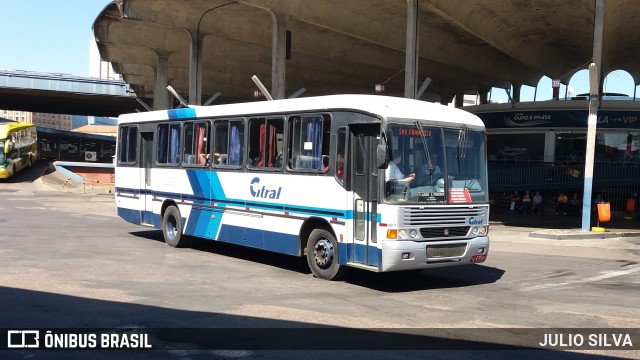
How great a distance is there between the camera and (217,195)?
45.4ft

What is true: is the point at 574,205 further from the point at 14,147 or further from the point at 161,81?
the point at 14,147

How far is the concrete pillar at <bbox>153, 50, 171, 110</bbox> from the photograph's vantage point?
4283cm

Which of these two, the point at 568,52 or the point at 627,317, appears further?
the point at 568,52

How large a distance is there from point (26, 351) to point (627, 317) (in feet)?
25.4

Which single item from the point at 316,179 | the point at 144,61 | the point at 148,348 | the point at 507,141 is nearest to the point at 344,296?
the point at 316,179

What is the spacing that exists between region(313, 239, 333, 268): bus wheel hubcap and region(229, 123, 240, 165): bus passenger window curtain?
9.83ft

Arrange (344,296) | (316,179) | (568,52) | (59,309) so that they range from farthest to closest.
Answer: (568,52) < (316,179) < (344,296) < (59,309)

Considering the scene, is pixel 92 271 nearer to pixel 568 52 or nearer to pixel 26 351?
pixel 26 351

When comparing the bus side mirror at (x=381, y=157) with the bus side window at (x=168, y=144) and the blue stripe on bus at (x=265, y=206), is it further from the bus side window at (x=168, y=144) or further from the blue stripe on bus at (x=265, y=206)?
the bus side window at (x=168, y=144)

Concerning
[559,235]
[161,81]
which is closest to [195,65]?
[161,81]

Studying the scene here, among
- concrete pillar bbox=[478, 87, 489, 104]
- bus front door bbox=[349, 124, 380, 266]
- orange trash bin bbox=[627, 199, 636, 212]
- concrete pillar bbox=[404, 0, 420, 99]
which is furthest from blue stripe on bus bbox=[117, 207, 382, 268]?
concrete pillar bbox=[478, 87, 489, 104]

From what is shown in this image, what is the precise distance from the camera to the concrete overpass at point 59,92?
6114cm

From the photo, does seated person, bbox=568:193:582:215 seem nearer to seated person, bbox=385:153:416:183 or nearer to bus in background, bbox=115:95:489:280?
bus in background, bbox=115:95:489:280

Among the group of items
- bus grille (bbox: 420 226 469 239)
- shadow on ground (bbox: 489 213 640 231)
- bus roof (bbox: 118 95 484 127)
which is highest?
bus roof (bbox: 118 95 484 127)
